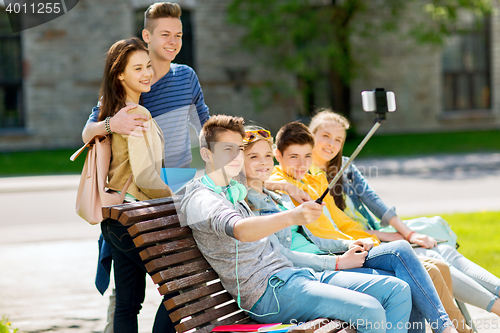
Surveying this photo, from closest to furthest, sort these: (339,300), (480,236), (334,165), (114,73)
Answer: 1. (339,300)
2. (114,73)
3. (334,165)
4. (480,236)

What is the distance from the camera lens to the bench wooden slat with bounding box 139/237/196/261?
100 inches

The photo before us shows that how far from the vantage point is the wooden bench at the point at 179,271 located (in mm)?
2461

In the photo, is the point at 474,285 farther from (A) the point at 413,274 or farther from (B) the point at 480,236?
(B) the point at 480,236

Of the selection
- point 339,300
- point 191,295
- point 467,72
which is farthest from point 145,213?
point 467,72

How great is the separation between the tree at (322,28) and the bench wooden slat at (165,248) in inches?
532

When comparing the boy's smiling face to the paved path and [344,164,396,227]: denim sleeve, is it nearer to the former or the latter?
[344,164,396,227]: denim sleeve

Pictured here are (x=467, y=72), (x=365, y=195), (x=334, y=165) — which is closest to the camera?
(x=334, y=165)

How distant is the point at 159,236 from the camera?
8.61 feet

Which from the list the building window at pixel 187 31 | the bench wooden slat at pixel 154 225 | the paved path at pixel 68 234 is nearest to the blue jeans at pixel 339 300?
the bench wooden slat at pixel 154 225

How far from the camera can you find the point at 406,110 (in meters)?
20.5

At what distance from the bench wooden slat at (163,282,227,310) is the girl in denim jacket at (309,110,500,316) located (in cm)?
128

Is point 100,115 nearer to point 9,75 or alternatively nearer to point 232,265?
point 232,265

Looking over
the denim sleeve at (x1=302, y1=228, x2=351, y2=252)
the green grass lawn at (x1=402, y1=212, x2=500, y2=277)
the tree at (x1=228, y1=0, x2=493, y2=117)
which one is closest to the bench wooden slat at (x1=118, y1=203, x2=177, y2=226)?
the denim sleeve at (x1=302, y1=228, x2=351, y2=252)

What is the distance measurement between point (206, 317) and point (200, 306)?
0.19ft
